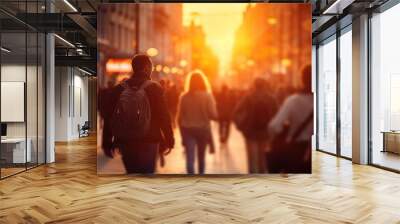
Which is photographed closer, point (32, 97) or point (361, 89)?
point (32, 97)

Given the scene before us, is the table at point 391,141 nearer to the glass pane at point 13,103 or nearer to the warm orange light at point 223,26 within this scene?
the warm orange light at point 223,26

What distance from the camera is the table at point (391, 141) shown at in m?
8.17

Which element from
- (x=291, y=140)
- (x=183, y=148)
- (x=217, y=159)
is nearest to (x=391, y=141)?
(x=291, y=140)

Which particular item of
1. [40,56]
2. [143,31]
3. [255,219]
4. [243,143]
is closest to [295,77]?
[243,143]

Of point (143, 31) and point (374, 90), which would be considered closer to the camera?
point (143, 31)

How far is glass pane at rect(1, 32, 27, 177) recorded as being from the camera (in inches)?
255

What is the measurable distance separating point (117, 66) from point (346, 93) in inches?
227

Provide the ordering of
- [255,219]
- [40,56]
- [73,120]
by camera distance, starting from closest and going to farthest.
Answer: [255,219] → [40,56] → [73,120]

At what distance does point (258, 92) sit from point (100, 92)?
2.71 metres

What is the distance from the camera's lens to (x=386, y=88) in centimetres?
765

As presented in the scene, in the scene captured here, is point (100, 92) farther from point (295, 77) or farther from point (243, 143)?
point (295, 77)

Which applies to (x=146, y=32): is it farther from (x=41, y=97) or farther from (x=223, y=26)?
(x=41, y=97)

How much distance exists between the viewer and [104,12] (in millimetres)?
6391

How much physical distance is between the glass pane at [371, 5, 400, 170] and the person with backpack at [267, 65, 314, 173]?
224 cm
